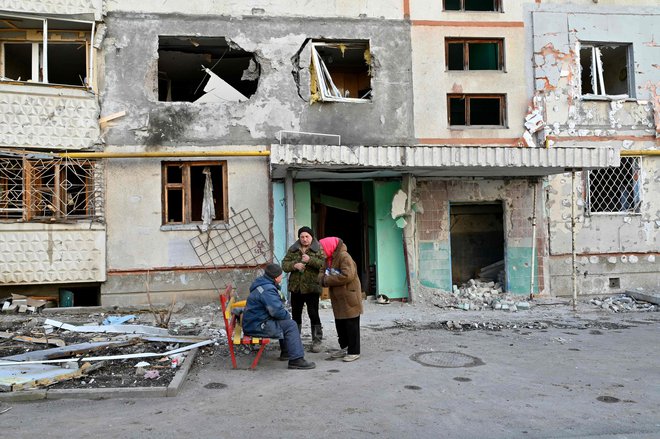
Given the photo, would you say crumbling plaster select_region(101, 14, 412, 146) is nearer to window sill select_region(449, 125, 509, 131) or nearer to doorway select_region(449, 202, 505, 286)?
window sill select_region(449, 125, 509, 131)

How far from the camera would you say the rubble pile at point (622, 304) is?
11.0 meters

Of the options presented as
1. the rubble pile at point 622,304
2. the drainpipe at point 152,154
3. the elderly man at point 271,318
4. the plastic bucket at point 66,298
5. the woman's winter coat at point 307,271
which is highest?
the drainpipe at point 152,154

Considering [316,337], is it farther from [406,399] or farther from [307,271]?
[406,399]

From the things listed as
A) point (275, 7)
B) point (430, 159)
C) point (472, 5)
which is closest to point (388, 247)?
point (430, 159)

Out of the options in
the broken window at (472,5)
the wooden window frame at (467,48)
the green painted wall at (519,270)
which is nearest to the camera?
the green painted wall at (519,270)

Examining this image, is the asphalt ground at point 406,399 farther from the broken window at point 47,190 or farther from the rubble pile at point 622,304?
the broken window at point 47,190

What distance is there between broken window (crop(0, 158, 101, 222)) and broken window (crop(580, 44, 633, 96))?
12418 millimetres

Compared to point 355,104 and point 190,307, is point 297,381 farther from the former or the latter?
point 355,104

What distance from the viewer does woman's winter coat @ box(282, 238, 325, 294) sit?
681 centimetres

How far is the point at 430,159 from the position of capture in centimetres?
1014

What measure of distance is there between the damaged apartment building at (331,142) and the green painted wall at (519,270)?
51mm

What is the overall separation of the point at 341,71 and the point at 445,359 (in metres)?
9.06

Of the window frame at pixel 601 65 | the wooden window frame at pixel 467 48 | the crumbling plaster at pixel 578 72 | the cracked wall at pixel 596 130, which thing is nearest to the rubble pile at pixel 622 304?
the cracked wall at pixel 596 130

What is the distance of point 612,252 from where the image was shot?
12.6m
